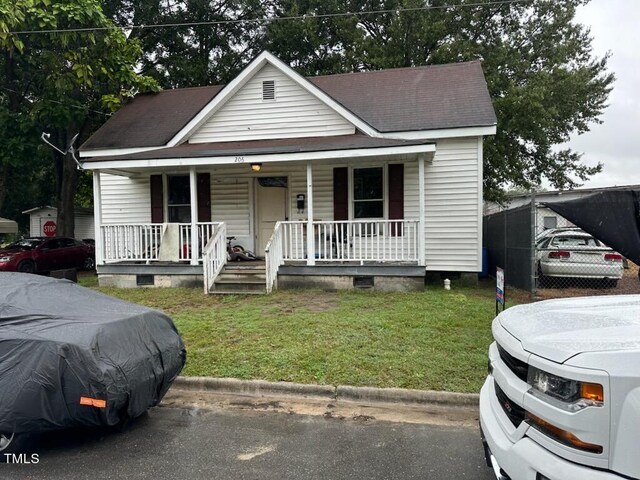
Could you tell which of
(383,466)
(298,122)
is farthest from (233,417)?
(298,122)

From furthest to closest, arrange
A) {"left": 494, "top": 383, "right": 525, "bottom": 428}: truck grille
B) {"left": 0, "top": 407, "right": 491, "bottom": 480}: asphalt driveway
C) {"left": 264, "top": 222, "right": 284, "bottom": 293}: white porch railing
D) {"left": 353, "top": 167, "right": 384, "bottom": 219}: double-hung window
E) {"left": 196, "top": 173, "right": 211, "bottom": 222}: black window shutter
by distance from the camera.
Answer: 1. {"left": 196, "top": 173, "right": 211, "bottom": 222}: black window shutter
2. {"left": 353, "top": 167, "right": 384, "bottom": 219}: double-hung window
3. {"left": 264, "top": 222, "right": 284, "bottom": 293}: white porch railing
4. {"left": 0, "top": 407, "right": 491, "bottom": 480}: asphalt driveway
5. {"left": 494, "top": 383, "right": 525, "bottom": 428}: truck grille

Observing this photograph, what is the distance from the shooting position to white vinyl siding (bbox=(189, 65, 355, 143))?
11219mm

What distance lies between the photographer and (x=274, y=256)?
9.74m

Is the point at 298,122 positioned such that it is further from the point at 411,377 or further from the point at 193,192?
the point at 411,377

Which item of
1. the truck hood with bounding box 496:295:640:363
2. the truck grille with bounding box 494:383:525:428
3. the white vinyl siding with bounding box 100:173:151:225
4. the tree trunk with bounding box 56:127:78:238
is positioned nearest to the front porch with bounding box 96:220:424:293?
the white vinyl siding with bounding box 100:173:151:225

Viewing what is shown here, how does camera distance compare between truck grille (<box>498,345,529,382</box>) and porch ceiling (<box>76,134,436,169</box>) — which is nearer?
truck grille (<box>498,345,529,382</box>)

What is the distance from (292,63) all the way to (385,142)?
1448 centimetres

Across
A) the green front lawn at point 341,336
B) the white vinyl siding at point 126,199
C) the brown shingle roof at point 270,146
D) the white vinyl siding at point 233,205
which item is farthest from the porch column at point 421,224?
the white vinyl siding at point 126,199

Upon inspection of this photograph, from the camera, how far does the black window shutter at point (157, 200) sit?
→ 12359 mm

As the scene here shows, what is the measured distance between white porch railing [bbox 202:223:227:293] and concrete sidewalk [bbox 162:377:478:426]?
4.89 m

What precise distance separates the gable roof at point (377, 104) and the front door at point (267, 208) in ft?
8.08

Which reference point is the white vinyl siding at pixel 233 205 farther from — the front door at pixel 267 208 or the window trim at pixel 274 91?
the window trim at pixel 274 91

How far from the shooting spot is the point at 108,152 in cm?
1245

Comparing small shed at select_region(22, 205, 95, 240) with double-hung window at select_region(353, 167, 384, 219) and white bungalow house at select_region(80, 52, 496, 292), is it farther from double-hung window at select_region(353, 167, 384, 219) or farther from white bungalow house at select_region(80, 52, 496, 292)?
double-hung window at select_region(353, 167, 384, 219)
